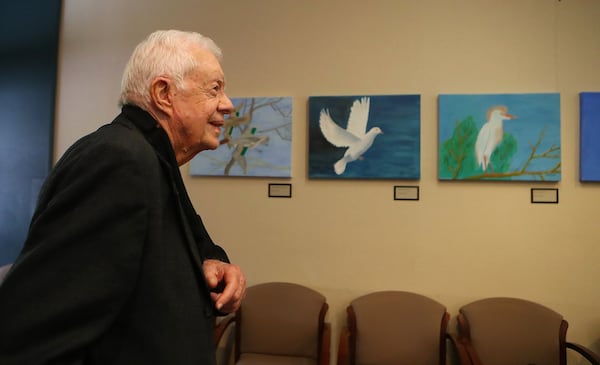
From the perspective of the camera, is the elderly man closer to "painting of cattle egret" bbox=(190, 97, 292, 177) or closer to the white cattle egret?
"painting of cattle egret" bbox=(190, 97, 292, 177)

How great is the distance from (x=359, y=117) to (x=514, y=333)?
1757 mm

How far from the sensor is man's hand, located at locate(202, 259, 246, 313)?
2.99 feet

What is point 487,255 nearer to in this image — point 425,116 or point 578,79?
point 425,116

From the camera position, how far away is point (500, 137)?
2457 millimetres

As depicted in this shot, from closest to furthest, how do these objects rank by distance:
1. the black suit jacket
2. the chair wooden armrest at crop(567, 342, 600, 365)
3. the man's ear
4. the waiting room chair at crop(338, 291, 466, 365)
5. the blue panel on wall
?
the black suit jacket → the man's ear → the chair wooden armrest at crop(567, 342, 600, 365) → the waiting room chair at crop(338, 291, 466, 365) → the blue panel on wall

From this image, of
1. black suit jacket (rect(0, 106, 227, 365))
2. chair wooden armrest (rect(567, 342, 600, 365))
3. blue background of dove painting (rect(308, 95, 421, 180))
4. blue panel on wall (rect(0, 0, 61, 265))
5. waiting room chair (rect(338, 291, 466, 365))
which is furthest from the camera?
blue panel on wall (rect(0, 0, 61, 265))

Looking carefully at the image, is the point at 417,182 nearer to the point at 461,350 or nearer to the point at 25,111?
the point at 461,350

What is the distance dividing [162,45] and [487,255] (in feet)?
8.14

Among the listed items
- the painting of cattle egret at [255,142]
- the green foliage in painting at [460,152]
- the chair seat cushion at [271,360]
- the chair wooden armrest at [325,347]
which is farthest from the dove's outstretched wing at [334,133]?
the chair seat cushion at [271,360]

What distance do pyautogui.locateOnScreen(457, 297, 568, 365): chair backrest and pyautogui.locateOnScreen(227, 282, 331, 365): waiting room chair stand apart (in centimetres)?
95

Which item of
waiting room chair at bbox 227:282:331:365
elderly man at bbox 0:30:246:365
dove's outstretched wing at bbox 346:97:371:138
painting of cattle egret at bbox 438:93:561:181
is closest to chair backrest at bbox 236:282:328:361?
waiting room chair at bbox 227:282:331:365

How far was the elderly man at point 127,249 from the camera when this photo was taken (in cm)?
63

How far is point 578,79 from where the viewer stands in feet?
8.09

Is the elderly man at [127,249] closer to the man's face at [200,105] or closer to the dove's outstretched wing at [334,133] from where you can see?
the man's face at [200,105]
